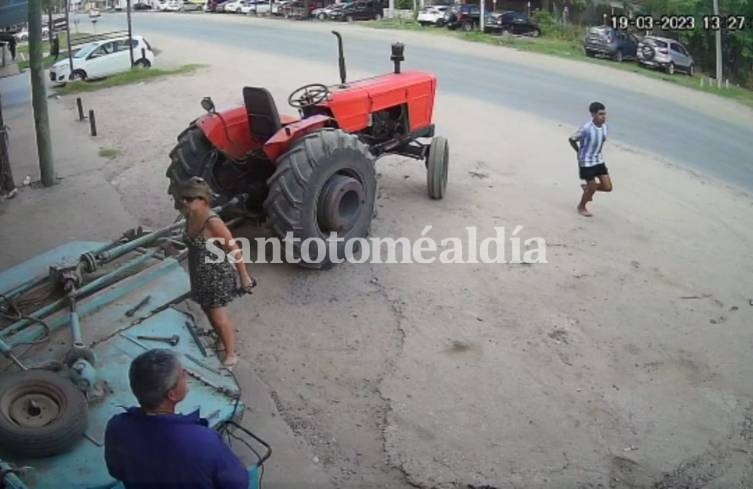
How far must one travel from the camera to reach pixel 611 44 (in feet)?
93.0

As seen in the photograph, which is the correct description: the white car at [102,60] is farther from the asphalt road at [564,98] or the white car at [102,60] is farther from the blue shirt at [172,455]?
the blue shirt at [172,455]

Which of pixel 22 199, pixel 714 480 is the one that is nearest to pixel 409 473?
pixel 714 480

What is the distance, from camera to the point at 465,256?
7801 millimetres

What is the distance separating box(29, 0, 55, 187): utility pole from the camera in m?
10.2

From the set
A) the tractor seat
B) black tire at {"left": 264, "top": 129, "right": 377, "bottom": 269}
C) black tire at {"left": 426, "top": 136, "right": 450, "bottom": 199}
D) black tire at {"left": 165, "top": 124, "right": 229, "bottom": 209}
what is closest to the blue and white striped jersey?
black tire at {"left": 426, "top": 136, "right": 450, "bottom": 199}

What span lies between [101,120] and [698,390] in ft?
39.4

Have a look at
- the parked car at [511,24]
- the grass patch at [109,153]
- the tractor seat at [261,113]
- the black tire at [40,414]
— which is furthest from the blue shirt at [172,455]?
the parked car at [511,24]

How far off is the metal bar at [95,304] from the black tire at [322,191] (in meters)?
1.21

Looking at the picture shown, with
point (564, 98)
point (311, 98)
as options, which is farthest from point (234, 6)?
point (311, 98)

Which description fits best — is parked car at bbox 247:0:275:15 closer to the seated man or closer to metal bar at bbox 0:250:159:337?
metal bar at bbox 0:250:159:337

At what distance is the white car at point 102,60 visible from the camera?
21.4m

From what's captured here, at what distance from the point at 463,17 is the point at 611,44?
8.94 meters

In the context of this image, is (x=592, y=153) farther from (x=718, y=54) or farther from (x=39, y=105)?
(x=718, y=54)

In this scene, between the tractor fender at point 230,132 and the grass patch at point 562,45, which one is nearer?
the tractor fender at point 230,132
